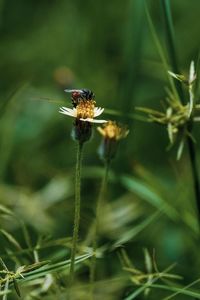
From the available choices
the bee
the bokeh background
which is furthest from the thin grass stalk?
the bee

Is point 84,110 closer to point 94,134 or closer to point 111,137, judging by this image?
point 111,137

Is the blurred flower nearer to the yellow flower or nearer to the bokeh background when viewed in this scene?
the yellow flower

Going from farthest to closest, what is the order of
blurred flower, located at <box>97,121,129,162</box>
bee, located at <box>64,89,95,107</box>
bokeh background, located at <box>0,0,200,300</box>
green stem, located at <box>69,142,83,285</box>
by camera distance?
1. bokeh background, located at <box>0,0,200,300</box>
2. blurred flower, located at <box>97,121,129,162</box>
3. bee, located at <box>64,89,95,107</box>
4. green stem, located at <box>69,142,83,285</box>

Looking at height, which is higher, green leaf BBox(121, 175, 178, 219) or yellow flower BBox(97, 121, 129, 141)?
yellow flower BBox(97, 121, 129, 141)

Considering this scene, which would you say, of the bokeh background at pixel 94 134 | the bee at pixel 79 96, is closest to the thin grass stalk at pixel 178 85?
the bokeh background at pixel 94 134

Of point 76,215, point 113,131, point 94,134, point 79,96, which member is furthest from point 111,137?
point 94,134

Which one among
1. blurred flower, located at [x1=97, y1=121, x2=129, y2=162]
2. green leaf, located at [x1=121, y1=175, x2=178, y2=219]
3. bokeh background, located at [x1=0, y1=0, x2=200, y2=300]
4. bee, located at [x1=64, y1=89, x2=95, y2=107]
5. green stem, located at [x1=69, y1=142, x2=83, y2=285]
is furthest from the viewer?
bokeh background, located at [x1=0, y1=0, x2=200, y2=300]

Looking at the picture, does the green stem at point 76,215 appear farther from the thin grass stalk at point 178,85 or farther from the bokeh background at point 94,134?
the thin grass stalk at point 178,85
